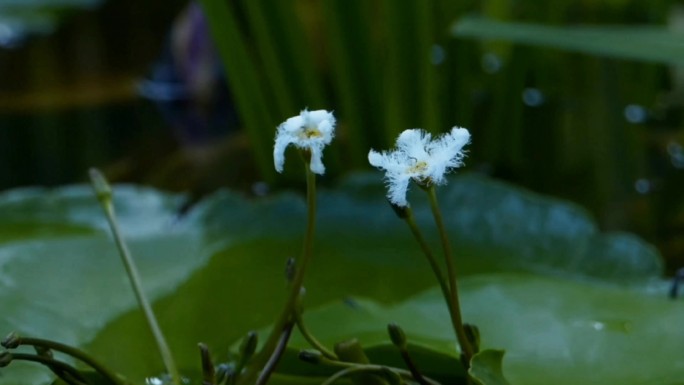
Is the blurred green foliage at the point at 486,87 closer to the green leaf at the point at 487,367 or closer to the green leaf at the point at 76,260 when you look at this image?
the green leaf at the point at 76,260

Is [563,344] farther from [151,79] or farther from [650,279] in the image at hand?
[151,79]

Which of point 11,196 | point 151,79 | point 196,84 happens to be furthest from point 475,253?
point 151,79

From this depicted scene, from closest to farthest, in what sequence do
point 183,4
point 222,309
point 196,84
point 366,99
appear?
1. point 222,309
2. point 366,99
3. point 196,84
4. point 183,4

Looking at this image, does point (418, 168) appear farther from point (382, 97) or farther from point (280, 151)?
point (382, 97)

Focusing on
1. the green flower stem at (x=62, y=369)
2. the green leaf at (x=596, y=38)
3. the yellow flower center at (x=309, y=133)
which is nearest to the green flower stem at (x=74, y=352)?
the green flower stem at (x=62, y=369)

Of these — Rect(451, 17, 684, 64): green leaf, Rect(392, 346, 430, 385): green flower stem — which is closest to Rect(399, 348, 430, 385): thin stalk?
Rect(392, 346, 430, 385): green flower stem

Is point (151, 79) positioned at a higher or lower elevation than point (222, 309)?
higher

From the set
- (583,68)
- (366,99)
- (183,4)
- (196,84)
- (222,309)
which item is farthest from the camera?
(183,4)

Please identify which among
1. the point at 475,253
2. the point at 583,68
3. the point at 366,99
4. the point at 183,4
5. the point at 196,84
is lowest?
the point at 475,253

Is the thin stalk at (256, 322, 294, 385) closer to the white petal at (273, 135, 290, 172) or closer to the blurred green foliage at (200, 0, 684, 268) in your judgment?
the white petal at (273, 135, 290, 172)
